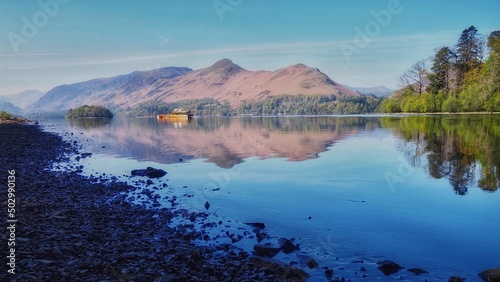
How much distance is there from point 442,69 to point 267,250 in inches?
6276

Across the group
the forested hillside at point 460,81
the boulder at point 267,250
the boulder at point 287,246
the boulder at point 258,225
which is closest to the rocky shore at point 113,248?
the boulder at point 267,250

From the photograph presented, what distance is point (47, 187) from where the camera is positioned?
768 inches

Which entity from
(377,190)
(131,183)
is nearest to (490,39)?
(377,190)

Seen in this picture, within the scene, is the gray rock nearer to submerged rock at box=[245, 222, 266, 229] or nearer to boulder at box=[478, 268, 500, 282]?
boulder at box=[478, 268, 500, 282]

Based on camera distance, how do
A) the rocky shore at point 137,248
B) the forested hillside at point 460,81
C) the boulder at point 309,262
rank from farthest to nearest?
the forested hillside at point 460,81
the boulder at point 309,262
the rocky shore at point 137,248

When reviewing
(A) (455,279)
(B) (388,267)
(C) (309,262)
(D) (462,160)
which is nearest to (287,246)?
(C) (309,262)

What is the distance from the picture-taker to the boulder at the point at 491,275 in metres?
9.23

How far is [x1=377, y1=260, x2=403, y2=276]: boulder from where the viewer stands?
10055 millimetres

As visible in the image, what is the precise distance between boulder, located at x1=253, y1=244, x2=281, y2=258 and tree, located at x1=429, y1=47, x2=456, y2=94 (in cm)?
15420

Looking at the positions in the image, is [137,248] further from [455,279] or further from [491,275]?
[491,275]

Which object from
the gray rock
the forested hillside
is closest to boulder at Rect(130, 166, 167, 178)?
the gray rock

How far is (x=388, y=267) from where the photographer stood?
1017cm

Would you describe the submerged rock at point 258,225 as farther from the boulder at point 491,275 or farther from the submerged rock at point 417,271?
the boulder at point 491,275

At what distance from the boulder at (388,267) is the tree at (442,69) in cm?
15339
